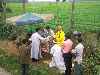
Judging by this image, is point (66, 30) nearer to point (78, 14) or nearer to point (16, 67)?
point (78, 14)

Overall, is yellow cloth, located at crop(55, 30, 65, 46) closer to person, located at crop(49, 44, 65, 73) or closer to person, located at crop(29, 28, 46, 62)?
person, located at crop(29, 28, 46, 62)

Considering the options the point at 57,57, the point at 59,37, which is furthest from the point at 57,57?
the point at 59,37

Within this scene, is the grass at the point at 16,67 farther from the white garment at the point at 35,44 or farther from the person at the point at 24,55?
the white garment at the point at 35,44

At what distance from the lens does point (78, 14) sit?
28.1 meters

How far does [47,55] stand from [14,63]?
160 cm

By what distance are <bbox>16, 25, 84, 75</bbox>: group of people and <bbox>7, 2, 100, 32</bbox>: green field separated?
4358 millimetres

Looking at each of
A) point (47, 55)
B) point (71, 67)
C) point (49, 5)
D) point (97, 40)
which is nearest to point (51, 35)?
point (47, 55)

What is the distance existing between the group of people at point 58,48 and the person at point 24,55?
246mm

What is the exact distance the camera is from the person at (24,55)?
1432cm

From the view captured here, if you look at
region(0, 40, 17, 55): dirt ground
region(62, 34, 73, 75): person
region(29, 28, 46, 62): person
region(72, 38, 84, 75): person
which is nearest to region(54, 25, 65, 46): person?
region(29, 28, 46, 62): person

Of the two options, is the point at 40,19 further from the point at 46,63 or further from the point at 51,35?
the point at 46,63

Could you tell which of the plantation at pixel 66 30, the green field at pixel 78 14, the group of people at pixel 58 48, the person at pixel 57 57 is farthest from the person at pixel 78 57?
the green field at pixel 78 14

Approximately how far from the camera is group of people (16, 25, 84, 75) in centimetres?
1423

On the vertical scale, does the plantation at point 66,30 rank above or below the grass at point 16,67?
above
